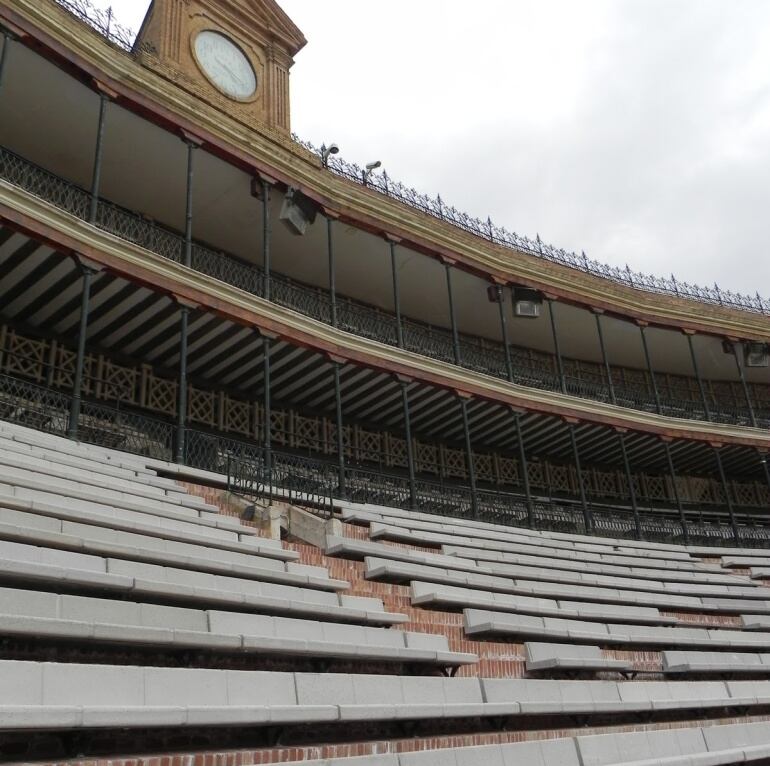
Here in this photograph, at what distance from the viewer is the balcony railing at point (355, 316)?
16.5m

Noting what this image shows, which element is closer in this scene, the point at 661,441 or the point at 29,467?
the point at 29,467

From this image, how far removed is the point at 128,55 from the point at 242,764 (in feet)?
47.9

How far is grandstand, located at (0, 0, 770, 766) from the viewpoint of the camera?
573cm

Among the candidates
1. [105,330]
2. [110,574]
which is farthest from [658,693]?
[105,330]

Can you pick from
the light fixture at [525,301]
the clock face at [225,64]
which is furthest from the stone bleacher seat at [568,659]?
the clock face at [225,64]

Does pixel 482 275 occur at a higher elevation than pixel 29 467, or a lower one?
higher

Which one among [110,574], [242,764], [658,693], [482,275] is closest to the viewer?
[242,764]

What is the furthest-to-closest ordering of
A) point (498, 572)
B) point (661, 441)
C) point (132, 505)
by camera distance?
point (661, 441) < point (498, 572) < point (132, 505)

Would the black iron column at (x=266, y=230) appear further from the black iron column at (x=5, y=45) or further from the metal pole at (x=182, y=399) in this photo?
the black iron column at (x=5, y=45)

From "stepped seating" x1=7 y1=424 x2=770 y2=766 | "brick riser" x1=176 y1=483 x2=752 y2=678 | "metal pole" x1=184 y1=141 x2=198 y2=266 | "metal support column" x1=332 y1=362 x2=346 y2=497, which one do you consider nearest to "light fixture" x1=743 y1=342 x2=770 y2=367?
"stepped seating" x1=7 y1=424 x2=770 y2=766

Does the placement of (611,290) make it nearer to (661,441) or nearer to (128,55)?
(661,441)

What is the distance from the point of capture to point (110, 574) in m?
5.85

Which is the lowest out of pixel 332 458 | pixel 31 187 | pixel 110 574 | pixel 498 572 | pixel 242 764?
pixel 242 764

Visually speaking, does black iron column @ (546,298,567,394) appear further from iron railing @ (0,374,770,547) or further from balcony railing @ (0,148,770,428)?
iron railing @ (0,374,770,547)
